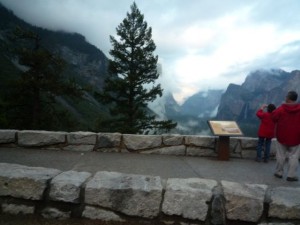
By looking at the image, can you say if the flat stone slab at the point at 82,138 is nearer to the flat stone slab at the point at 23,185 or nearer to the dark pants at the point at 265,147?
the flat stone slab at the point at 23,185

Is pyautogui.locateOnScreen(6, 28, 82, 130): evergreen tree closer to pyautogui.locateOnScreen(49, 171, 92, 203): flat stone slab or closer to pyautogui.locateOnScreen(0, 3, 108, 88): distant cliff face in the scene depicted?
pyautogui.locateOnScreen(49, 171, 92, 203): flat stone slab

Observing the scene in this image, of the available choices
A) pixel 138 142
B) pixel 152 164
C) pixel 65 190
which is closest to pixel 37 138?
pixel 138 142

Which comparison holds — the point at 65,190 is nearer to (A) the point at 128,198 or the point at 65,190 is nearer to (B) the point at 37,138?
(A) the point at 128,198

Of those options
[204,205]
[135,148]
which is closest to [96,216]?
[204,205]

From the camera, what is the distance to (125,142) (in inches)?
300

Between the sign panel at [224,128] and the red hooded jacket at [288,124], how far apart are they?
4.43 ft

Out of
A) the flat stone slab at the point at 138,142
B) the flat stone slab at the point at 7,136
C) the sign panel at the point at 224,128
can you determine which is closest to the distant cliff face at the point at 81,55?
the flat stone slab at the point at 7,136

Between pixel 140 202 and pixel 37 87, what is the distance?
56.8 feet

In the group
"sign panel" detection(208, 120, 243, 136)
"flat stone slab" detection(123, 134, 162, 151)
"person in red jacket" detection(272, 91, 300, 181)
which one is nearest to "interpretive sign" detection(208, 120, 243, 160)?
"sign panel" detection(208, 120, 243, 136)

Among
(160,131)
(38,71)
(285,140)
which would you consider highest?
(38,71)

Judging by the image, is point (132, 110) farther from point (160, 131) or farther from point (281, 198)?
point (281, 198)

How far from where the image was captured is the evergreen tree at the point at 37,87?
18938 mm

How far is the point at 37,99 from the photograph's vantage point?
19297mm

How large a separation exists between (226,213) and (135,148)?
4.47 metres
